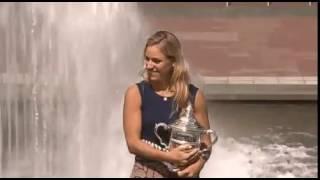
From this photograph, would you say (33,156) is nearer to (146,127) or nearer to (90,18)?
(90,18)

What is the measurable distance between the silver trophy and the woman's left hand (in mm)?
28

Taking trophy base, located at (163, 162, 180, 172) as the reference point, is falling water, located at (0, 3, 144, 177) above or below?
below

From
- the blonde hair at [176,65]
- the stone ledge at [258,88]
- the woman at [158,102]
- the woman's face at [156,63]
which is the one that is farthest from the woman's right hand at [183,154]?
the stone ledge at [258,88]

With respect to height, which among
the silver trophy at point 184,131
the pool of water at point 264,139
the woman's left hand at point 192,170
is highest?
the silver trophy at point 184,131

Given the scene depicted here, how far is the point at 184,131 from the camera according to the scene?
3109mm

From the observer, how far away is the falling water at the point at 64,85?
23.4 feet

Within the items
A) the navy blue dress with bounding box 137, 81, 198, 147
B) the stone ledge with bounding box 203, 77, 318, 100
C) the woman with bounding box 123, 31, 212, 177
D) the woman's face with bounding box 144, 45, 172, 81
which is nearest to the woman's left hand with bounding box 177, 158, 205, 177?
the woman with bounding box 123, 31, 212, 177

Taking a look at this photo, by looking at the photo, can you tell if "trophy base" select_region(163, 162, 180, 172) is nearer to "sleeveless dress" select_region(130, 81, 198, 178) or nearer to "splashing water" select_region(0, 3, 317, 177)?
"sleeveless dress" select_region(130, 81, 198, 178)

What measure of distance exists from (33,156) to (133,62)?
2057mm

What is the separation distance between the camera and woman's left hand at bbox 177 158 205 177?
3.15 m

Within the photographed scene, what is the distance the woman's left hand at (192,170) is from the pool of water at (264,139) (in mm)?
3564

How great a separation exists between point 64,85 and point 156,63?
5541 millimetres

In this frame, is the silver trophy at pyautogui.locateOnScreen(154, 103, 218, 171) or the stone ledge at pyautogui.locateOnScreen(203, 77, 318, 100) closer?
the silver trophy at pyautogui.locateOnScreen(154, 103, 218, 171)

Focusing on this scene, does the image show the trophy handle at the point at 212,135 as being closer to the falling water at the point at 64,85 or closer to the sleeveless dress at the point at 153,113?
the sleeveless dress at the point at 153,113
